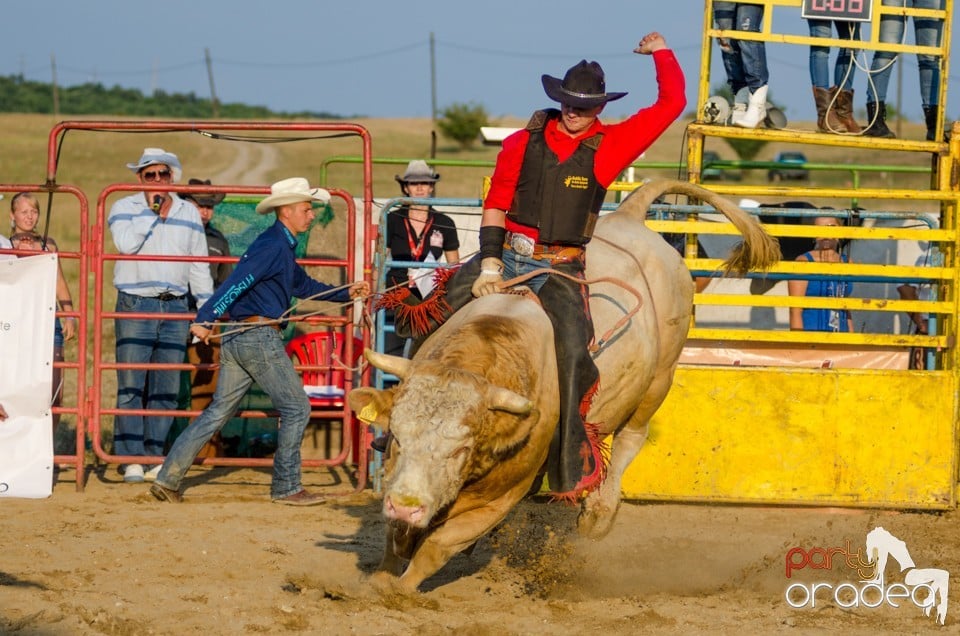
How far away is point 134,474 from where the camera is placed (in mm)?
8117

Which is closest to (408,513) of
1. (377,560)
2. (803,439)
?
(377,560)

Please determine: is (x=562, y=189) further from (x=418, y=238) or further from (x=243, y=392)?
(x=418, y=238)

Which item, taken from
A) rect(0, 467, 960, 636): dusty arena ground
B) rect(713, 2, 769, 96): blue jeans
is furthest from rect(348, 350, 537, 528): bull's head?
rect(713, 2, 769, 96): blue jeans

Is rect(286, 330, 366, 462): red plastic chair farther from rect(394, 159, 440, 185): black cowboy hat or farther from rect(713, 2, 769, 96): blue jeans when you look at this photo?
rect(713, 2, 769, 96): blue jeans

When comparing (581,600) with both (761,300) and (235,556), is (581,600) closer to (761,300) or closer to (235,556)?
(235,556)

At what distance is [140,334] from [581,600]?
13.6 ft

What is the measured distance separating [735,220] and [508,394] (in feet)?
9.86

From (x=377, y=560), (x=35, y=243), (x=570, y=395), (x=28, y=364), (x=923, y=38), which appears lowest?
(x=377, y=560)

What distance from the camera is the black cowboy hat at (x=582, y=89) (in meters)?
5.49

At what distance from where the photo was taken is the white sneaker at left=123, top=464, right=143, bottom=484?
8.11m

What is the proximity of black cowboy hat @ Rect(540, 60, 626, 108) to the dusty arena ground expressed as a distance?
2242mm

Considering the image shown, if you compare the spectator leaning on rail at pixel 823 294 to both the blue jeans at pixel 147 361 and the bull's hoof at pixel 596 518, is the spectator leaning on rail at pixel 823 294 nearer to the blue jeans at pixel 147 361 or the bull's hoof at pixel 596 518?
the bull's hoof at pixel 596 518

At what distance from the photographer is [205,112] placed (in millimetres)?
73875

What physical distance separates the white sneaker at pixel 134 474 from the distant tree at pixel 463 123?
50372 mm
